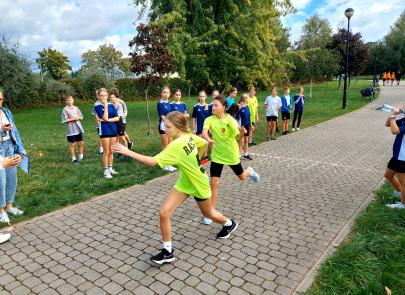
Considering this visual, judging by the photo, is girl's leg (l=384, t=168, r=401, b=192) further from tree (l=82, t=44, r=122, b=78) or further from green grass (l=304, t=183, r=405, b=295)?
tree (l=82, t=44, r=122, b=78)

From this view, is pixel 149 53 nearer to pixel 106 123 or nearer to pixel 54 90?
pixel 106 123

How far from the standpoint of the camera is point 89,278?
3809 millimetres

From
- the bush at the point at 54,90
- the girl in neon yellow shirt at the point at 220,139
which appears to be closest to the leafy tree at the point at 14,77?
the bush at the point at 54,90

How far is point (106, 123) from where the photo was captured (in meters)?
7.53

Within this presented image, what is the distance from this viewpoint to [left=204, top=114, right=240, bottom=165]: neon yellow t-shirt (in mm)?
5137

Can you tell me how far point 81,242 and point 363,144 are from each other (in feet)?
32.6

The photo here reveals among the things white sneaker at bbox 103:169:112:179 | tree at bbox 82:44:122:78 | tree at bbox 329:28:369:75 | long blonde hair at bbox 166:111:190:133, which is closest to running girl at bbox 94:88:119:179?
white sneaker at bbox 103:169:112:179

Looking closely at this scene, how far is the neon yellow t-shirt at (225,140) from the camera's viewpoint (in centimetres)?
514

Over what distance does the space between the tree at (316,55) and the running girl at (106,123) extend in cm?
2148

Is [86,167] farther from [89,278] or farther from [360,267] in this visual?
[360,267]

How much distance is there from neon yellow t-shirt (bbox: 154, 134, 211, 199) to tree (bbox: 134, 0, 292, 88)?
455 inches

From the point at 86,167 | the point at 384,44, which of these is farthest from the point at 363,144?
the point at 384,44

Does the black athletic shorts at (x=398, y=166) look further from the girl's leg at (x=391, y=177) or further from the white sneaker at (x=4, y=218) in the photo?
the white sneaker at (x=4, y=218)

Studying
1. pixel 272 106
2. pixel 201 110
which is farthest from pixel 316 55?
pixel 201 110
